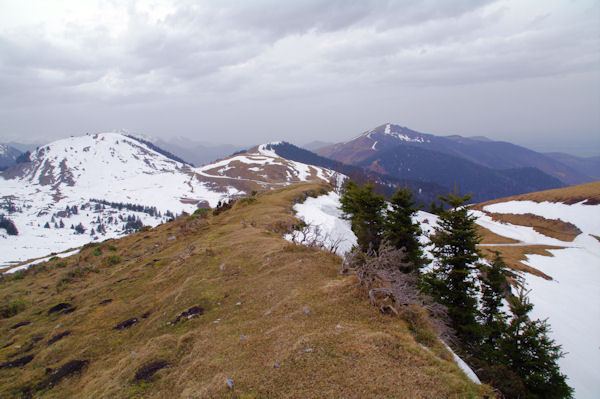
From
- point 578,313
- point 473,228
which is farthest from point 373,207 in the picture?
point 578,313

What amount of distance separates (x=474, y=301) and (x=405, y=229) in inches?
297

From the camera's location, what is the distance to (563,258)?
7444cm

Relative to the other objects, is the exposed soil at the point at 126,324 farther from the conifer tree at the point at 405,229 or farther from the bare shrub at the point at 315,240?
the conifer tree at the point at 405,229

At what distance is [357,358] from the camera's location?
888 cm

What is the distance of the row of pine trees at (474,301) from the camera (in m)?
15.2

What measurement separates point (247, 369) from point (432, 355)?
6246 millimetres

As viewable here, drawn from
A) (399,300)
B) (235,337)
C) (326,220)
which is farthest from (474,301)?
(326,220)

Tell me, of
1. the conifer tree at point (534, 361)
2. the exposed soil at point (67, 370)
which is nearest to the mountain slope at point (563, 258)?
the conifer tree at point (534, 361)

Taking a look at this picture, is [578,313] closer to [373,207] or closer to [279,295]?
[373,207]

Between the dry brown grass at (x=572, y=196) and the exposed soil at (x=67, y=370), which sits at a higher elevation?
the dry brown grass at (x=572, y=196)

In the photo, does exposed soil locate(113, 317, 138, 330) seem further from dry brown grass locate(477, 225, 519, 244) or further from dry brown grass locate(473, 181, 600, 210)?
dry brown grass locate(473, 181, 600, 210)

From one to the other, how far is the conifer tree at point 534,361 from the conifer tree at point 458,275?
2.89 m

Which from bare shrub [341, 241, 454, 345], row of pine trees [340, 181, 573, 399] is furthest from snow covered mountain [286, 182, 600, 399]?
bare shrub [341, 241, 454, 345]

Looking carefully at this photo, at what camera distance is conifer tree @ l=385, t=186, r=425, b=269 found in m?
→ 25.3
